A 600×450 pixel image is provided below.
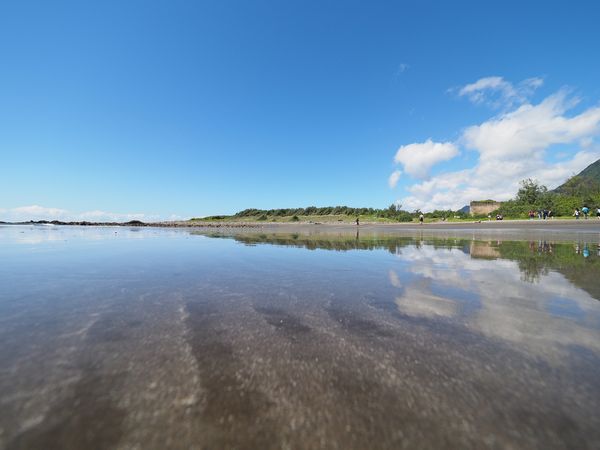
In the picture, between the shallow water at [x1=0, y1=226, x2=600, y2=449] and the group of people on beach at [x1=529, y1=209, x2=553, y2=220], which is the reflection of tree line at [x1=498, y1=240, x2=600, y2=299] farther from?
the group of people on beach at [x1=529, y1=209, x2=553, y2=220]

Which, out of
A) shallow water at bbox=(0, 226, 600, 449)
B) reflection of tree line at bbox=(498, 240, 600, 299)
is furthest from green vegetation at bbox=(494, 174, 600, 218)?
shallow water at bbox=(0, 226, 600, 449)

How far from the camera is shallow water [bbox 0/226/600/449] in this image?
1.87 meters

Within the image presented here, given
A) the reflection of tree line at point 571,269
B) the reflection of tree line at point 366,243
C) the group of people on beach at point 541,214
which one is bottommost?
the reflection of tree line at point 571,269

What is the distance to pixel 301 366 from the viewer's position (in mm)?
2738

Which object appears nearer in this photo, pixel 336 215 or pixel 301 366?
pixel 301 366

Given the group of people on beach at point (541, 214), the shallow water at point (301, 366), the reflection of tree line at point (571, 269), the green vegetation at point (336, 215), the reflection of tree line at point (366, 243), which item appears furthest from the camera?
the green vegetation at point (336, 215)

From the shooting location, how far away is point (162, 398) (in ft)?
7.21

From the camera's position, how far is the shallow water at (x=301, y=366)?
1.87m

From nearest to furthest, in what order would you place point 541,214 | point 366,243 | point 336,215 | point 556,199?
point 366,243, point 541,214, point 556,199, point 336,215

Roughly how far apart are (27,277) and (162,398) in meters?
7.20

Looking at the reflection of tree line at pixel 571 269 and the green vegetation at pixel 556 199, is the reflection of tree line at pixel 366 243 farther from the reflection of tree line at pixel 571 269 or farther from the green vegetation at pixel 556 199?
the green vegetation at pixel 556 199

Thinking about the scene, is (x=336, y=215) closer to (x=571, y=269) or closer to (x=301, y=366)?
(x=571, y=269)

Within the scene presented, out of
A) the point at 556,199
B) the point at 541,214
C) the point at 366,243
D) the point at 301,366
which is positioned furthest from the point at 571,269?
the point at 556,199

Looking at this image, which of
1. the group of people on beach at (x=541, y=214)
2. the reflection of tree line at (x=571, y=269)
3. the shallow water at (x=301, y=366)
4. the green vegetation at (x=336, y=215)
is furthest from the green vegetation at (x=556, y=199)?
the shallow water at (x=301, y=366)
